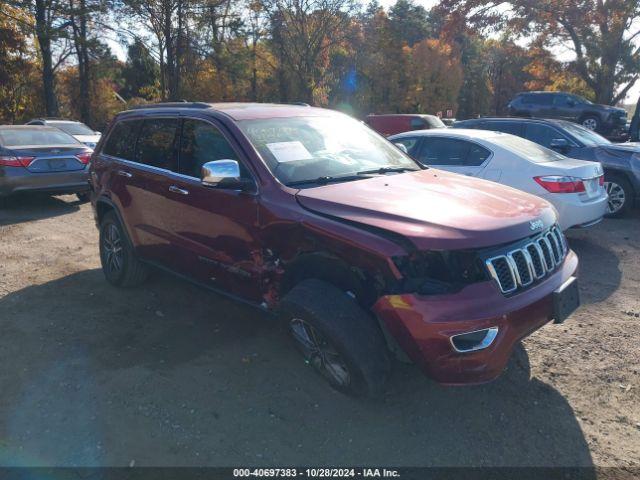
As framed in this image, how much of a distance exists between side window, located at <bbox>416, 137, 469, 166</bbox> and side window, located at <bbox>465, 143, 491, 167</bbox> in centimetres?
7

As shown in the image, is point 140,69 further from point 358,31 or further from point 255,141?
point 255,141

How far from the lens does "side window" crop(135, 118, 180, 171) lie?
437cm

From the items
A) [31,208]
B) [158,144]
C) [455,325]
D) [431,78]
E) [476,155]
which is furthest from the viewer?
[431,78]

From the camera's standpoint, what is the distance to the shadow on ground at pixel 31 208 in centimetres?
852

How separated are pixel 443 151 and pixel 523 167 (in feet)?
3.67

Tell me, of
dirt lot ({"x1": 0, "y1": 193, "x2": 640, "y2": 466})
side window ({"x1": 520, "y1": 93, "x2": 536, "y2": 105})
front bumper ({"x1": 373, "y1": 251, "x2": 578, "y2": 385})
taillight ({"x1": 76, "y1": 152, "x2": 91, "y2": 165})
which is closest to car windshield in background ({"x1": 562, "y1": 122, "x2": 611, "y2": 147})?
dirt lot ({"x1": 0, "y1": 193, "x2": 640, "y2": 466})

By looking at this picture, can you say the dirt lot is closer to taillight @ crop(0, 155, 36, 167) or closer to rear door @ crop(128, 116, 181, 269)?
rear door @ crop(128, 116, 181, 269)

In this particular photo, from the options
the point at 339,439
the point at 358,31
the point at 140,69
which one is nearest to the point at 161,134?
the point at 339,439

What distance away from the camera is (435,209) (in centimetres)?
315

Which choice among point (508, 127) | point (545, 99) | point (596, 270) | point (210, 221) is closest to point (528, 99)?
point (545, 99)

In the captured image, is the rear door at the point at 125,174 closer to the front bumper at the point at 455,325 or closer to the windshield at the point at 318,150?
the windshield at the point at 318,150

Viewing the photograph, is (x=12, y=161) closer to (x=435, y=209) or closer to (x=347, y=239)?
(x=347, y=239)

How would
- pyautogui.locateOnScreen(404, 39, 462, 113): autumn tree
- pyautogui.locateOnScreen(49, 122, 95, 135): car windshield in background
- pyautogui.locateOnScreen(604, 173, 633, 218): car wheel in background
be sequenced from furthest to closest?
1. pyautogui.locateOnScreen(404, 39, 462, 113): autumn tree
2. pyautogui.locateOnScreen(49, 122, 95, 135): car windshield in background
3. pyautogui.locateOnScreen(604, 173, 633, 218): car wheel in background

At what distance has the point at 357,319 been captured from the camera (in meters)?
3.03
